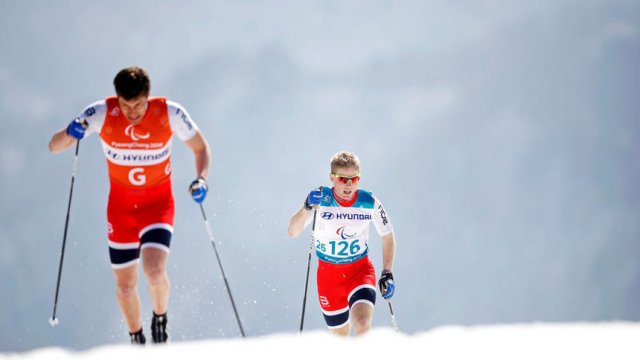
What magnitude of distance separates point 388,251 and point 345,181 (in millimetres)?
1003

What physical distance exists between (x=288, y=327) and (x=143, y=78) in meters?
61.0

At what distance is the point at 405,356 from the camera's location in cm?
280

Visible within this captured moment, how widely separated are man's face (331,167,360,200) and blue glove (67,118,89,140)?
2.58 meters

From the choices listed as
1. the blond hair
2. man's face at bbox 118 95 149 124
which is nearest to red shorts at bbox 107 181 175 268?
man's face at bbox 118 95 149 124

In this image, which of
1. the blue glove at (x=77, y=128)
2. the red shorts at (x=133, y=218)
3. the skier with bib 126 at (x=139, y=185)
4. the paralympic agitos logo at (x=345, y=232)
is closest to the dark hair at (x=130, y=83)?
the skier with bib 126 at (x=139, y=185)

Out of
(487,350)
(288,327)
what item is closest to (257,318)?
(288,327)

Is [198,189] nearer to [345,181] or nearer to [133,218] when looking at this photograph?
[133,218]

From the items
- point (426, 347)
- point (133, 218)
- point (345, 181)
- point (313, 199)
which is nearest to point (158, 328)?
point (133, 218)

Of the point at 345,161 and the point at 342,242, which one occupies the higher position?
the point at 345,161

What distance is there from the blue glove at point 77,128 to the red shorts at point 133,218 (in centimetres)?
55

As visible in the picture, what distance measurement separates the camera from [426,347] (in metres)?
2.97

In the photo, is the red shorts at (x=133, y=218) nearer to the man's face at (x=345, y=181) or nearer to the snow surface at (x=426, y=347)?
the man's face at (x=345, y=181)

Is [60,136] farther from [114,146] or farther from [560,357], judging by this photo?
[560,357]

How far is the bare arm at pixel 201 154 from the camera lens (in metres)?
5.89
